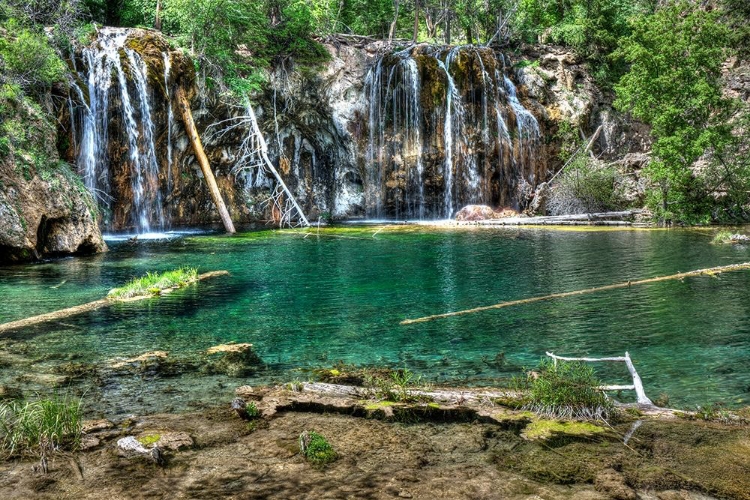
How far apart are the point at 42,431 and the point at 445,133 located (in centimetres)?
2976

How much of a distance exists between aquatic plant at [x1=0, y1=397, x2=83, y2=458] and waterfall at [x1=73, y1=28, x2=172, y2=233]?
19405 mm

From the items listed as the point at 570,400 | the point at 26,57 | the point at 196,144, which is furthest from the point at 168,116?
the point at 570,400

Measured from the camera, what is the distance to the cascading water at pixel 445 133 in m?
31.9

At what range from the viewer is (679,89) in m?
23.8

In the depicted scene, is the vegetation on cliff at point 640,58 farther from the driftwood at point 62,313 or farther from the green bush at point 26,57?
the driftwood at point 62,313

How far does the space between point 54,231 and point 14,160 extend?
2467 mm

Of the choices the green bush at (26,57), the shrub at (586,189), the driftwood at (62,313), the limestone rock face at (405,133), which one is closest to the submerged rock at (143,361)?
the driftwood at (62,313)

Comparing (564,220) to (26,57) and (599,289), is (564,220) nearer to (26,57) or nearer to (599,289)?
(599,289)

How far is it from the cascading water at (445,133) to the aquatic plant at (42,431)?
29.1m

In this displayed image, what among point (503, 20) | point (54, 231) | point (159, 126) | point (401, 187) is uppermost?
point (503, 20)

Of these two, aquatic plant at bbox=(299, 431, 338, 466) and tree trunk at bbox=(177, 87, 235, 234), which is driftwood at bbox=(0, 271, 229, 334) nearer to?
aquatic plant at bbox=(299, 431, 338, 466)

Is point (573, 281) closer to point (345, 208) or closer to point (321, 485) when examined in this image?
point (321, 485)

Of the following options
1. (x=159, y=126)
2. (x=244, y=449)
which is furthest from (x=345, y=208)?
(x=244, y=449)

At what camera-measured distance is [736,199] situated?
25.1 m
